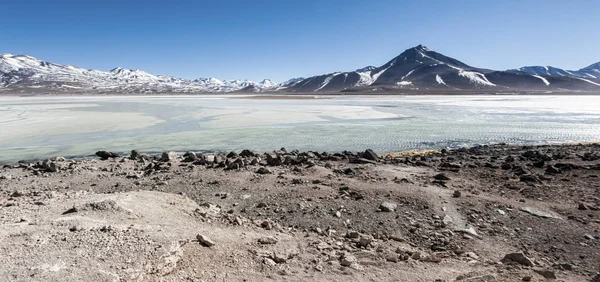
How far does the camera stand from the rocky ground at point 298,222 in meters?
4.49

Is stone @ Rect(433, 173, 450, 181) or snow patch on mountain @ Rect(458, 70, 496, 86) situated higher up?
snow patch on mountain @ Rect(458, 70, 496, 86)

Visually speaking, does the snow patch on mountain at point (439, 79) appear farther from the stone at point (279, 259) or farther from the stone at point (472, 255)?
the stone at point (279, 259)

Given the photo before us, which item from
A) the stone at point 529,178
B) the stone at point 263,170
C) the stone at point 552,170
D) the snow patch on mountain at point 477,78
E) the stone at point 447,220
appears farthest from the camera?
the snow patch on mountain at point 477,78

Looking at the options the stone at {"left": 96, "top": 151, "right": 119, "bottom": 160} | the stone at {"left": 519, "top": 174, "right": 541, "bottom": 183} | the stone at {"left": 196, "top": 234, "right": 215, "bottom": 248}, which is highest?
the stone at {"left": 196, "top": 234, "right": 215, "bottom": 248}

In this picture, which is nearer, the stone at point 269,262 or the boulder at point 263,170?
the stone at point 269,262

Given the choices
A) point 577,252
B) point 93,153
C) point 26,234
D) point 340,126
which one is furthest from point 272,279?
point 340,126

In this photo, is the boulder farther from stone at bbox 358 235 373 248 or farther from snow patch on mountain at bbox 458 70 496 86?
snow patch on mountain at bbox 458 70 496 86

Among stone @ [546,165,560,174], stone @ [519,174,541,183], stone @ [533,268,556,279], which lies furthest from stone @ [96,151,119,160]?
stone @ [546,165,560,174]

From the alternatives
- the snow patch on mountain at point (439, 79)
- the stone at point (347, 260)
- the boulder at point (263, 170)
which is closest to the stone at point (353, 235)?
the stone at point (347, 260)

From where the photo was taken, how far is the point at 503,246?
232 inches

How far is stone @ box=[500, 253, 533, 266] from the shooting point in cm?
507

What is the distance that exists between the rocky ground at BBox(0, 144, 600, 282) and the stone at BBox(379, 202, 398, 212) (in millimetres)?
32

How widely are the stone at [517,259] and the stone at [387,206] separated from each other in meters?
2.24

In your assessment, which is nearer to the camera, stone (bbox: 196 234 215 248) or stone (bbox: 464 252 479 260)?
stone (bbox: 196 234 215 248)
